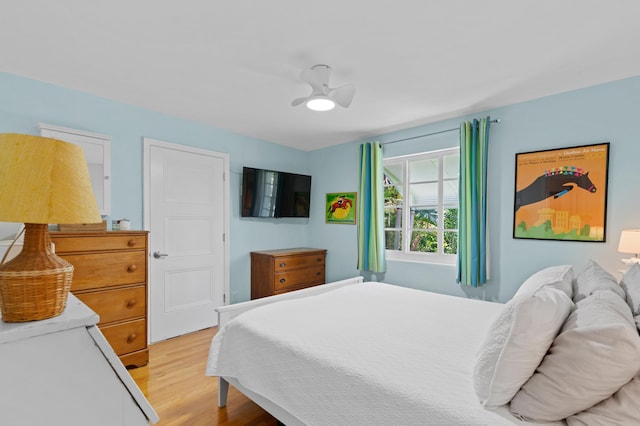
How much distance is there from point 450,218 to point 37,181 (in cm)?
354

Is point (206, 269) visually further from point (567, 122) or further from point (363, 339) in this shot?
point (567, 122)

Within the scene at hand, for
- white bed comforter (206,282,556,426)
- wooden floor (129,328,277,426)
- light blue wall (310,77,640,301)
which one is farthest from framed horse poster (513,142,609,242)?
wooden floor (129,328,277,426)

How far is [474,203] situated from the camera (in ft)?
10.2

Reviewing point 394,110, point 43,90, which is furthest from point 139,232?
point 394,110

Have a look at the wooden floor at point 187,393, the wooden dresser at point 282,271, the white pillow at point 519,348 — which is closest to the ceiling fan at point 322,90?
the white pillow at point 519,348

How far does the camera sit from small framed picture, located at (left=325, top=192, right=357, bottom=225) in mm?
4359

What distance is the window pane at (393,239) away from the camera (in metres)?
3.98

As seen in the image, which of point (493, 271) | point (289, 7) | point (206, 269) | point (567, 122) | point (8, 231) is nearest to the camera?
point (289, 7)

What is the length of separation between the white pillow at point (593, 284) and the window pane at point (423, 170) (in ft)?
6.38

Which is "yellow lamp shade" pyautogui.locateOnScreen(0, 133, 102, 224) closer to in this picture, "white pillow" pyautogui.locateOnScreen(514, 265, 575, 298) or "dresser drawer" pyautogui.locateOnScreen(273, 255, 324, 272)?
"white pillow" pyautogui.locateOnScreen(514, 265, 575, 298)

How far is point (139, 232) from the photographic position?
2.76 meters

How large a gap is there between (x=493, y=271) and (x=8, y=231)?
3.96 m

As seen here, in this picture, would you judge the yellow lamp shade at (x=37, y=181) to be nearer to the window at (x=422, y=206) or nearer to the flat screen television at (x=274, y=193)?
the flat screen television at (x=274, y=193)

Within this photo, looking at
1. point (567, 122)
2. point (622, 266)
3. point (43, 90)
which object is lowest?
point (622, 266)
